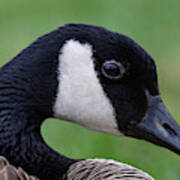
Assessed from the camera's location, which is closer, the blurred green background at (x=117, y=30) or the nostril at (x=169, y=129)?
the nostril at (x=169, y=129)

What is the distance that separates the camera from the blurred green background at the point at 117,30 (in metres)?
3.96

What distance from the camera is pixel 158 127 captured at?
93.7 inches

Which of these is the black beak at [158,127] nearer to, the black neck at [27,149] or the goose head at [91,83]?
the goose head at [91,83]

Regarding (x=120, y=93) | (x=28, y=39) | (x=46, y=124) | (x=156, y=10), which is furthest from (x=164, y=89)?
(x=120, y=93)

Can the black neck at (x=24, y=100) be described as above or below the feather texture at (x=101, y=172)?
above

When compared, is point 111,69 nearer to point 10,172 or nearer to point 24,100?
point 24,100

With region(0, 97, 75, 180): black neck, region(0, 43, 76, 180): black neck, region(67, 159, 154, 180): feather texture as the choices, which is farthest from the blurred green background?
region(0, 43, 76, 180): black neck

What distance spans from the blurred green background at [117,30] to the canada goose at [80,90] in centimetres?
139

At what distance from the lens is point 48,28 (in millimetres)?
6340

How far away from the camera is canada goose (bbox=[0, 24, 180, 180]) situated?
234 cm

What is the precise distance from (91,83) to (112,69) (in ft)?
0.35

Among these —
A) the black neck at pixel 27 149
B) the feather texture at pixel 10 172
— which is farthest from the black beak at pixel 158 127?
the feather texture at pixel 10 172

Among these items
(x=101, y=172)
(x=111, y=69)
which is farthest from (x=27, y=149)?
(x=111, y=69)

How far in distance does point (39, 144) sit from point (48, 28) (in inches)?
157
